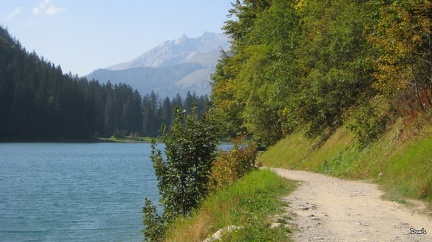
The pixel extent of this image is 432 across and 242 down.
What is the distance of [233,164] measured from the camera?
22.8m

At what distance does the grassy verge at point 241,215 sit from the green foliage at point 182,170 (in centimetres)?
112

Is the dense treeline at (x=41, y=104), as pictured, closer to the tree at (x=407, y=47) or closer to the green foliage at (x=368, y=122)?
the green foliage at (x=368, y=122)

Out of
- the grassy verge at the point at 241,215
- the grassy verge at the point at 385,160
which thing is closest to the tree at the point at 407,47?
the grassy verge at the point at 385,160

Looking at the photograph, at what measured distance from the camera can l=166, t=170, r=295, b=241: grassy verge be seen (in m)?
10.9

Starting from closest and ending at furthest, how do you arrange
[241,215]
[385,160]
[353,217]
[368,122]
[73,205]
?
[241,215], [353,217], [385,160], [368,122], [73,205]

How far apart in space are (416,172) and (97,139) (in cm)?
17458

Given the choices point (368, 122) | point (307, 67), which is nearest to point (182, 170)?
point (368, 122)

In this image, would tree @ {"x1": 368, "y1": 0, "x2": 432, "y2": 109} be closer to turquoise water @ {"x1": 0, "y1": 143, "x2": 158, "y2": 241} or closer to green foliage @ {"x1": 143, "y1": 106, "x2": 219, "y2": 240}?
green foliage @ {"x1": 143, "y1": 106, "x2": 219, "y2": 240}

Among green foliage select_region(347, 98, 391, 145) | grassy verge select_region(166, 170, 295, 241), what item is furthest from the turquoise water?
green foliage select_region(347, 98, 391, 145)

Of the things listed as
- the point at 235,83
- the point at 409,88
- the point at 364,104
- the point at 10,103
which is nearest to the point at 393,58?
the point at 409,88

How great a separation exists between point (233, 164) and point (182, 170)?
445 centimetres

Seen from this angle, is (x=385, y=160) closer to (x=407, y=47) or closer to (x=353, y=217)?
(x=407, y=47)

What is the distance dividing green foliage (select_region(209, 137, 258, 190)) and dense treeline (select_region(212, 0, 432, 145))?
567cm

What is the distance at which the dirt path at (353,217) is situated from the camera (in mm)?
10828
